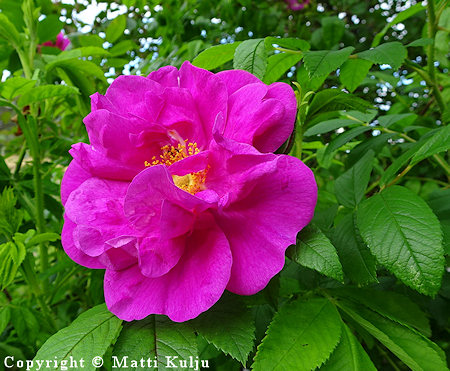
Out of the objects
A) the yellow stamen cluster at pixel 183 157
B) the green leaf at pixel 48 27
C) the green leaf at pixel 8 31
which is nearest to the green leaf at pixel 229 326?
the yellow stamen cluster at pixel 183 157

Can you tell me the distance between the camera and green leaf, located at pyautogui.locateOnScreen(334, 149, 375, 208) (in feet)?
1.93

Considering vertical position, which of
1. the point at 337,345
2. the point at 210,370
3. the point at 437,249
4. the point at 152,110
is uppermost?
the point at 152,110

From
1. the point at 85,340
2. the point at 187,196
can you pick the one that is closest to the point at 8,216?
the point at 85,340

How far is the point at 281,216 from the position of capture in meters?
0.40

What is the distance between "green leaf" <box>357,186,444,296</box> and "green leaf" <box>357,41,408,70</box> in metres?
0.21

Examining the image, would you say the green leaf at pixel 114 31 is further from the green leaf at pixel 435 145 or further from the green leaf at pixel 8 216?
the green leaf at pixel 435 145

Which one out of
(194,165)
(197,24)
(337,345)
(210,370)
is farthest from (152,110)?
(197,24)

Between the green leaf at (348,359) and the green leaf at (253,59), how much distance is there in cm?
38

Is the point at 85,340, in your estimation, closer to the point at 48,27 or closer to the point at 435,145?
the point at 435,145

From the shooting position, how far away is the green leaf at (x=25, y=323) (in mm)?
658

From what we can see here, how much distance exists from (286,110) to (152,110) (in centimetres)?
17

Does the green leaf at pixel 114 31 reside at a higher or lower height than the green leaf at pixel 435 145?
lower

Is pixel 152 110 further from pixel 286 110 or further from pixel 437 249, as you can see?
pixel 437 249

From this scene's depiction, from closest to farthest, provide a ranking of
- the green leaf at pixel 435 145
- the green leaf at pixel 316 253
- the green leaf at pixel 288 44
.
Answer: the green leaf at pixel 316 253 < the green leaf at pixel 435 145 < the green leaf at pixel 288 44
